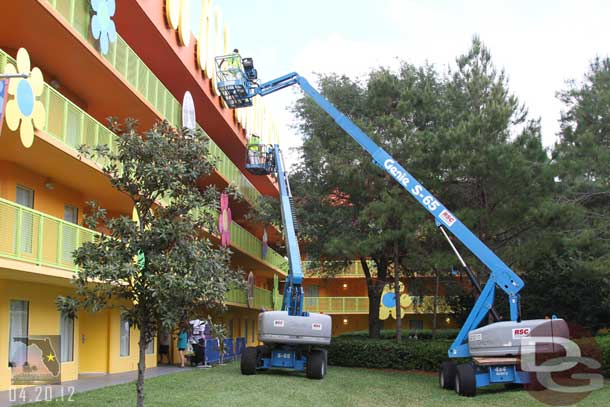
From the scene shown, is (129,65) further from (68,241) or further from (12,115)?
(12,115)

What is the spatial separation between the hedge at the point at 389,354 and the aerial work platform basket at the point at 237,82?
417 inches

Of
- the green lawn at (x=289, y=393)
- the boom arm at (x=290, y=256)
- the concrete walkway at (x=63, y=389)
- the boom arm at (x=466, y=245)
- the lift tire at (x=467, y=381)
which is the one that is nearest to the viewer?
the concrete walkway at (x=63, y=389)

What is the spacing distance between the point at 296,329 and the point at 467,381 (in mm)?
5300

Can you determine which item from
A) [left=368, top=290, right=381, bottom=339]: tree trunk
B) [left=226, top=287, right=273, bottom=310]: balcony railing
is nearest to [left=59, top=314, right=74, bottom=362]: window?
[left=226, top=287, right=273, bottom=310]: balcony railing

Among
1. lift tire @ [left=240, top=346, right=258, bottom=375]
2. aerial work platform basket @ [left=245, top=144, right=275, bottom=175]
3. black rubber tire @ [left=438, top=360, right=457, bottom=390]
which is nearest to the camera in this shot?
black rubber tire @ [left=438, top=360, right=457, bottom=390]

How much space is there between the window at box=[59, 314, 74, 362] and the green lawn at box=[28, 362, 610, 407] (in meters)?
2.78

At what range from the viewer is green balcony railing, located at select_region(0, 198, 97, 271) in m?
12.8

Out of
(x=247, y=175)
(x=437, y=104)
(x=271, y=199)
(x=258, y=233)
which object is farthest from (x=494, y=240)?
(x=258, y=233)

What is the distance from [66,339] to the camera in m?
19.4

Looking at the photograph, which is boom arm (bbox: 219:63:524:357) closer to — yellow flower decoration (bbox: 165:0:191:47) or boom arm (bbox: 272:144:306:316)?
boom arm (bbox: 272:144:306:316)

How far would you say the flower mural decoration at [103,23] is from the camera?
55.5 ft

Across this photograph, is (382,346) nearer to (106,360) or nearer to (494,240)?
(494,240)

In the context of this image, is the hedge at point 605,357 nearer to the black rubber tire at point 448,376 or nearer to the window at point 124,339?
the black rubber tire at point 448,376

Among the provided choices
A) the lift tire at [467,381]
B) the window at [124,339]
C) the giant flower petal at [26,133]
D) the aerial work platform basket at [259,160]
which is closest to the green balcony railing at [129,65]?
the aerial work platform basket at [259,160]
